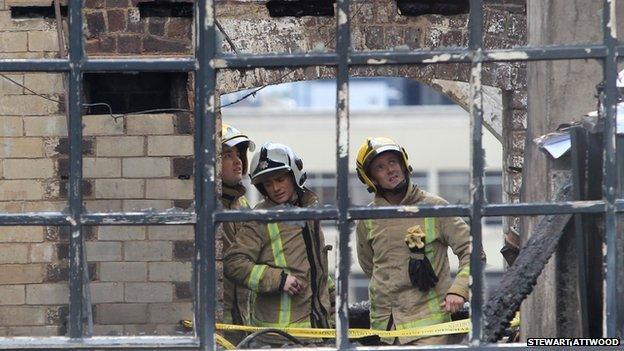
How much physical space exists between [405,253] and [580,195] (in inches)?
76.0

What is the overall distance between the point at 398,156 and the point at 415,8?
152 cm

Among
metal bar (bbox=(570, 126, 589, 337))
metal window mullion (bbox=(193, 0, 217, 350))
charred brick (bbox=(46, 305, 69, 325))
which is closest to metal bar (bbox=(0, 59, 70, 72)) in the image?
metal window mullion (bbox=(193, 0, 217, 350))

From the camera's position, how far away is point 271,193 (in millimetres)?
5891

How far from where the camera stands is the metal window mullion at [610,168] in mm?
3477

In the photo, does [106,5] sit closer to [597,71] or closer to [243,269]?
[243,269]

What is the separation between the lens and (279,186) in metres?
5.88

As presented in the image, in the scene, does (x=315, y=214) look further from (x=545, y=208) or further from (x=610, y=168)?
(x=610, y=168)

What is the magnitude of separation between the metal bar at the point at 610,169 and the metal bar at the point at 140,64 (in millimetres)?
1126

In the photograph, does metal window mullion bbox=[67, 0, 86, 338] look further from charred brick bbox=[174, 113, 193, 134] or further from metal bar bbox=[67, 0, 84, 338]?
charred brick bbox=[174, 113, 193, 134]

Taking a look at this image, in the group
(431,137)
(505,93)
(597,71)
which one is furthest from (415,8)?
(431,137)

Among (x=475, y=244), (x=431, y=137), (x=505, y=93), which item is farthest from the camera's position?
(x=431, y=137)

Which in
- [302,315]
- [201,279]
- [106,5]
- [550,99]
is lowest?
[302,315]

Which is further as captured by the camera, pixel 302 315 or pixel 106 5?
pixel 106 5

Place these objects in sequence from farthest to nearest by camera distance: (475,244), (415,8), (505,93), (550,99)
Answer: (505,93) < (415,8) < (550,99) < (475,244)
